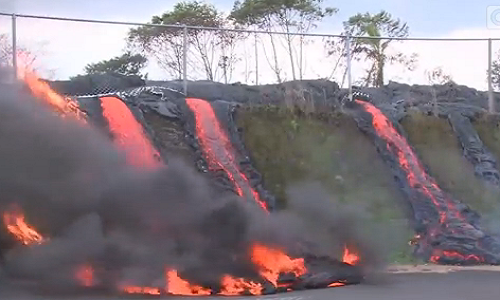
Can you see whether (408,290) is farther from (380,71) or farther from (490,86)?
(380,71)

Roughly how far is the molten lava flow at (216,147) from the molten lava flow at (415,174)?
371 centimetres

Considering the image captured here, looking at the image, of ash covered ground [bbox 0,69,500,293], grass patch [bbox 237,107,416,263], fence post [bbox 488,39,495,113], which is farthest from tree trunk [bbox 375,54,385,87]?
grass patch [bbox 237,107,416,263]

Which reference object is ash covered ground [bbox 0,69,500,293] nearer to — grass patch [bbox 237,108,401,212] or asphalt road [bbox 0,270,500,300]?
grass patch [bbox 237,108,401,212]

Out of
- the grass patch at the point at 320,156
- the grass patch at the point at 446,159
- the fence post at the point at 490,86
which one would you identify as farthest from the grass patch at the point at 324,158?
the fence post at the point at 490,86

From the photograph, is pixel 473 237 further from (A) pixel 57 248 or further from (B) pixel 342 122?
(A) pixel 57 248

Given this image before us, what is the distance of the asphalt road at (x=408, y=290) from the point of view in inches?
437

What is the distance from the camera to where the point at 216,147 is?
16.3 metres

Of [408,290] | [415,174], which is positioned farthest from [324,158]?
[408,290]

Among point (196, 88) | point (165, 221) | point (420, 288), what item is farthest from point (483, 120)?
point (165, 221)

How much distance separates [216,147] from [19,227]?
5.31 m

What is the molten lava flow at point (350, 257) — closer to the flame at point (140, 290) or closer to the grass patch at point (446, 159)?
the flame at point (140, 290)

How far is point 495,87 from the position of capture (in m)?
21.0

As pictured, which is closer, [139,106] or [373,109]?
[139,106]

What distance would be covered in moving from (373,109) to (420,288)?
7215mm
